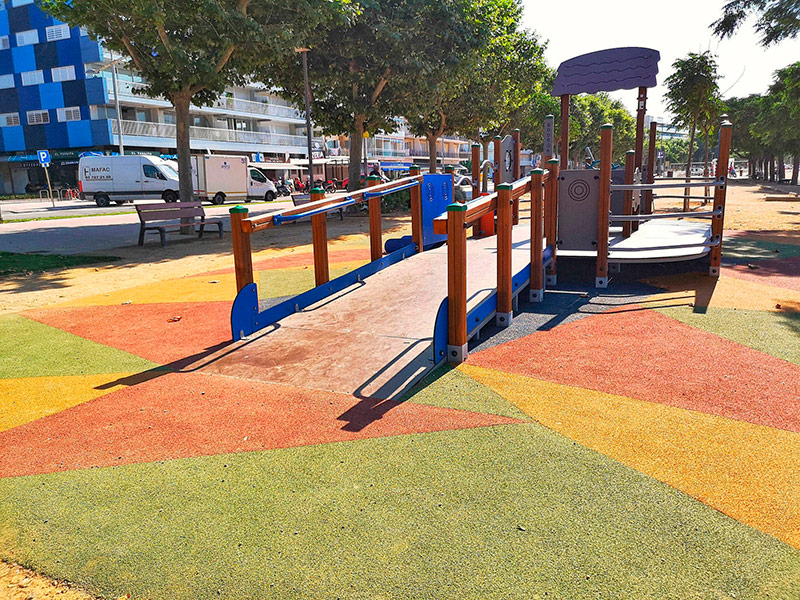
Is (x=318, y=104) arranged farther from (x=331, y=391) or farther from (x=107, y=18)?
(x=331, y=391)

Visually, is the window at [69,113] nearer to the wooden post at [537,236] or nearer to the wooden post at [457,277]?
the wooden post at [537,236]

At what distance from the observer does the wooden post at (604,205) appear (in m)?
7.22

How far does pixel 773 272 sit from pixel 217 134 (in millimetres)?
51093

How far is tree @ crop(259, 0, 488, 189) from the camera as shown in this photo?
19438mm

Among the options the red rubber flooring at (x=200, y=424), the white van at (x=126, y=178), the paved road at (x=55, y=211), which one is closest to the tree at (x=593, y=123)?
the white van at (x=126, y=178)

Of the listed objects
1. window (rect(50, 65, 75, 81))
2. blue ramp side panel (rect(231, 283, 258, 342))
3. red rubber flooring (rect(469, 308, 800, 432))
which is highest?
window (rect(50, 65, 75, 81))

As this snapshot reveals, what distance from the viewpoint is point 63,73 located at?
47.4 metres

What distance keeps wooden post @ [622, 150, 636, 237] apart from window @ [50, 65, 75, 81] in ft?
162

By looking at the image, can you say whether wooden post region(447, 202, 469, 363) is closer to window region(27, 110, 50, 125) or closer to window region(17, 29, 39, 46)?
window region(27, 110, 50, 125)

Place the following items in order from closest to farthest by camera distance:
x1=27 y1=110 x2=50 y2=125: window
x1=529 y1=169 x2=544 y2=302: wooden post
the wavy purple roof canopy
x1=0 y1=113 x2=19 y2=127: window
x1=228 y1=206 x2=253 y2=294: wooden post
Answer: x1=228 y1=206 x2=253 y2=294: wooden post → x1=529 y1=169 x2=544 y2=302: wooden post → the wavy purple roof canopy → x1=27 y1=110 x2=50 y2=125: window → x1=0 y1=113 x2=19 y2=127: window

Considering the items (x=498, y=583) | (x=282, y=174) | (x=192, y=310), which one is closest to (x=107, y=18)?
(x=192, y=310)

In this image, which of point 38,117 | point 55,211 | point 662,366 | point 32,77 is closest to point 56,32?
point 32,77

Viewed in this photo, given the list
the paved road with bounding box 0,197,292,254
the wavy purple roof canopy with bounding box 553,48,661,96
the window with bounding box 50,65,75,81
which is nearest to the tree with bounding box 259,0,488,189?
the paved road with bounding box 0,197,292,254

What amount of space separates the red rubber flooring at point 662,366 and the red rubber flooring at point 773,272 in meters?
2.83
